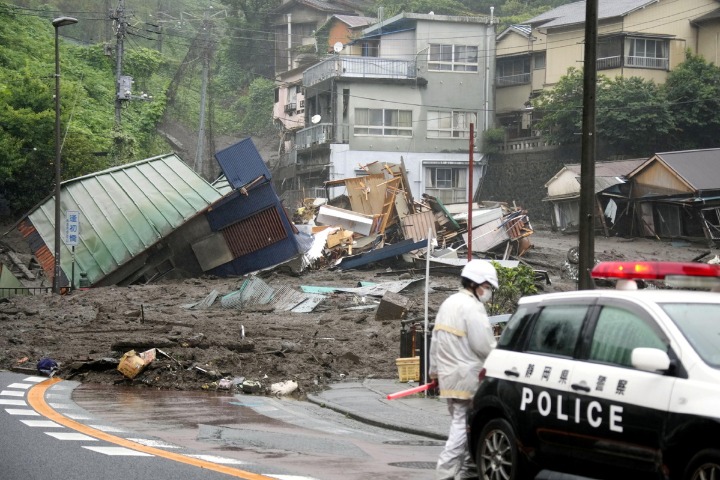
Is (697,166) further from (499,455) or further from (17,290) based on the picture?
(499,455)

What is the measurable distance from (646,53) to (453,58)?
11681 mm

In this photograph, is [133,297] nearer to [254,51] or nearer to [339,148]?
[339,148]

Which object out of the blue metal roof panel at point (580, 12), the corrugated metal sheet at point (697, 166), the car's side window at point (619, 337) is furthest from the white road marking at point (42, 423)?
the blue metal roof panel at point (580, 12)

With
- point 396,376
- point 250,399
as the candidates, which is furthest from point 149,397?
point 396,376

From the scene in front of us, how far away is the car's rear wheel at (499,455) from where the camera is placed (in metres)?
7.66

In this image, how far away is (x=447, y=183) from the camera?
61312 mm

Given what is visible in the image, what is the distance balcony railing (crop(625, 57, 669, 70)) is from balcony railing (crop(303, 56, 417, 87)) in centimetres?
1258

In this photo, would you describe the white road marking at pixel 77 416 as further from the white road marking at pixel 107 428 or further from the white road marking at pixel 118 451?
the white road marking at pixel 118 451

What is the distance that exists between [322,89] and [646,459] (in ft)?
189

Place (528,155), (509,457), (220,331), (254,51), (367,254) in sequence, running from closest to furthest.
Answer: (509,457), (220,331), (367,254), (528,155), (254,51)

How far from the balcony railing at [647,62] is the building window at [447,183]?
11403mm

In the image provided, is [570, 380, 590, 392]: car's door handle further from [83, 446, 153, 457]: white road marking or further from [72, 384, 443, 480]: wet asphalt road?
[83, 446, 153, 457]: white road marking

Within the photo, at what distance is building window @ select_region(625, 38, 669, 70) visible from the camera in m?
56.0

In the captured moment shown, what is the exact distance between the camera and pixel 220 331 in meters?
23.4
